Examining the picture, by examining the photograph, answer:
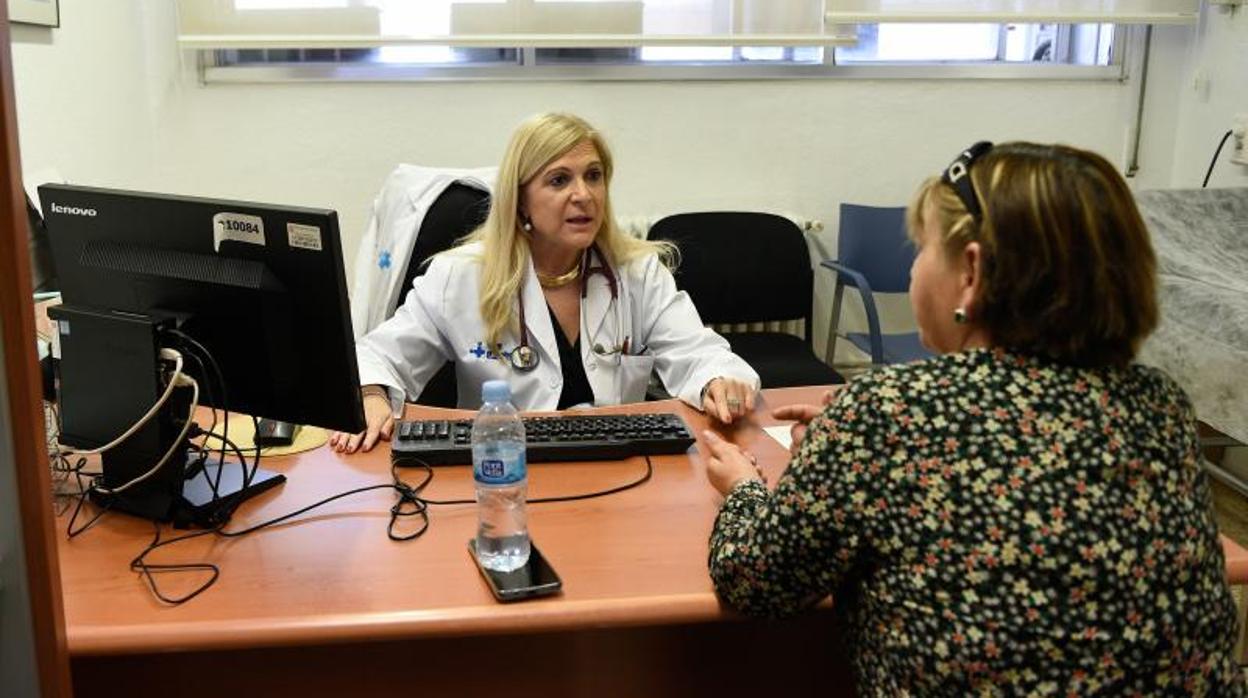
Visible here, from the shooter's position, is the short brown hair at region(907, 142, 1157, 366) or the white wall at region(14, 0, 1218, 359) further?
the white wall at region(14, 0, 1218, 359)

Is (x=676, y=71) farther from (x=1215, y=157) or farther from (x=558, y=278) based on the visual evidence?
(x=1215, y=157)

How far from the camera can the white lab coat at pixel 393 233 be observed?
95.7 inches

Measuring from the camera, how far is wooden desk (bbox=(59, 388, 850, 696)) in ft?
3.77

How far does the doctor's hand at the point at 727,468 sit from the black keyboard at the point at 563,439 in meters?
0.17

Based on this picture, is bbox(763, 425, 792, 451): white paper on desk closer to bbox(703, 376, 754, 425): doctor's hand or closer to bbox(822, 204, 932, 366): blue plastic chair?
bbox(703, 376, 754, 425): doctor's hand

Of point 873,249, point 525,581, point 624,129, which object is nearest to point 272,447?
point 525,581

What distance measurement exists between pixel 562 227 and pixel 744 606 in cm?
117

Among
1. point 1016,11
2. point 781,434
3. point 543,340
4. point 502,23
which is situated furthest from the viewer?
point 1016,11

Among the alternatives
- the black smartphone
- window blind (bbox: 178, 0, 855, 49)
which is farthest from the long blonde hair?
window blind (bbox: 178, 0, 855, 49)

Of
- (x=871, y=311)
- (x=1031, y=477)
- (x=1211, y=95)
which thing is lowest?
(x=871, y=311)

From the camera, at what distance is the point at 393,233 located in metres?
2.50

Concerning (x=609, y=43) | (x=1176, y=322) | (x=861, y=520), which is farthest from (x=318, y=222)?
(x=1176, y=322)

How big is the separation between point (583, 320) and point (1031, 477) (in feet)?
4.34

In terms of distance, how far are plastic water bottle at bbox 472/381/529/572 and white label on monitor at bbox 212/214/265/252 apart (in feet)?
1.15
